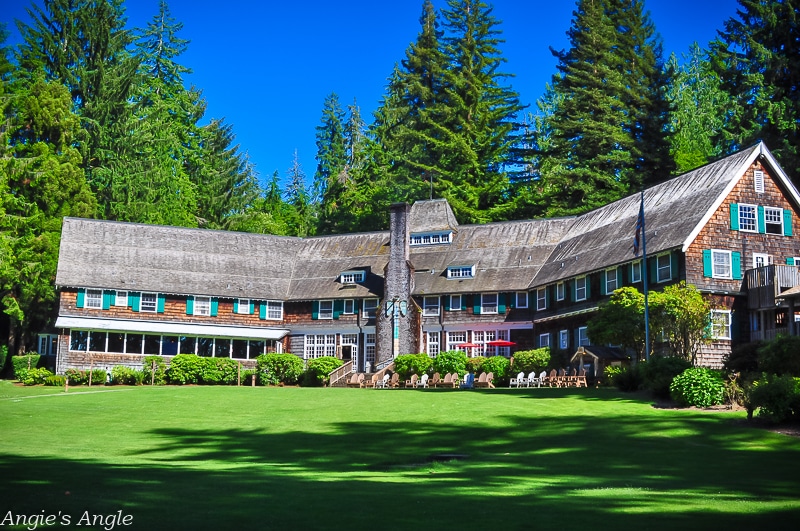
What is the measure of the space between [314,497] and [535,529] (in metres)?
3.89

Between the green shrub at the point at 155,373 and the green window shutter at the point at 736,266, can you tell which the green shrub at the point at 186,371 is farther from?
the green window shutter at the point at 736,266

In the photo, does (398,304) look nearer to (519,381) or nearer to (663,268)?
(519,381)

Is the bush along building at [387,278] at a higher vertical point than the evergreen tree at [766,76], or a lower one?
lower

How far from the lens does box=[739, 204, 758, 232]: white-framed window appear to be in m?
42.2

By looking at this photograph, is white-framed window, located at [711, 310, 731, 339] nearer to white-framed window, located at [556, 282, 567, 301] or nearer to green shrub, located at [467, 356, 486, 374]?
white-framed window, located at [556, 282, 567, 301]

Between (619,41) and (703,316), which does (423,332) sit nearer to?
(703,316)

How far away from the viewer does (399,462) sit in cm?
1995

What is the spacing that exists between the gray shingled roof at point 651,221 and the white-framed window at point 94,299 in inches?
972

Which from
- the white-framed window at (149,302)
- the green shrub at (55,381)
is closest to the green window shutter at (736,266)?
the green shrub at (55,381)

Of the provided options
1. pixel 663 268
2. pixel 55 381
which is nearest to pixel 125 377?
pixel 55 381

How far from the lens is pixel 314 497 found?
46.6 feet

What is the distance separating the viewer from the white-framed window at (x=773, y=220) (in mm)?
42812

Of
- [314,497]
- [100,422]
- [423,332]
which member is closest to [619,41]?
[423,332]

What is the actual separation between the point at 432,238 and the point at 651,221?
16.4 metres
